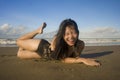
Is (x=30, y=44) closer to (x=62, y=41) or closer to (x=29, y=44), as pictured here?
(x=29, y=44)

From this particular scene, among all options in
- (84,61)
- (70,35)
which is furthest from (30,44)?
(84,61)

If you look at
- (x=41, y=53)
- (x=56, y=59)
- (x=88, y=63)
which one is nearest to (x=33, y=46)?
(x=41, y=53)

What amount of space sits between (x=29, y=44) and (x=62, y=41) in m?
0.90

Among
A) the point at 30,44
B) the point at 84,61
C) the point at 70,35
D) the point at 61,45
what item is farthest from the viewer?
the point at 30,44

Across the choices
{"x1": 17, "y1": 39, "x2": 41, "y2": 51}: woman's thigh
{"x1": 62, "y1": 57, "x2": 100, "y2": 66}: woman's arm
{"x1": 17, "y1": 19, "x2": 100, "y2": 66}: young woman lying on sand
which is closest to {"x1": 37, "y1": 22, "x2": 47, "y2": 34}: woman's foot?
{"x1": 17, "y1": 19, "x2": 100, "y2": 66}: young woman lying on sand

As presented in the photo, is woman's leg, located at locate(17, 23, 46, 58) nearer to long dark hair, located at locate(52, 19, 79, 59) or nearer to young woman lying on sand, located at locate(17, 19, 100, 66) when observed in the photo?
young woman lying on sand, located at locate(17, 19, 100, 66)

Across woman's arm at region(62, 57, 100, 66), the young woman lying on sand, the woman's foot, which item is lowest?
woman's arm at region(62, 57, 100, 66)

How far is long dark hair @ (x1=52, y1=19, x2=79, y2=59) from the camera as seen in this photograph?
14.7 ft

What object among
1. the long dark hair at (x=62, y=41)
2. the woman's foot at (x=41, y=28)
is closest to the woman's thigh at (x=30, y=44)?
the woman's foot at (x=41, y=28)

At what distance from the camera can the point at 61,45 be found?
14.9 feet

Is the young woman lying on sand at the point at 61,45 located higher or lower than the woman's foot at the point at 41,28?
lower

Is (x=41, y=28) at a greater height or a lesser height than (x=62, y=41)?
greater

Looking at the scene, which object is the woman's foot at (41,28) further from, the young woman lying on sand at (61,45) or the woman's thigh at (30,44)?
the woman's thigh at (30,44)

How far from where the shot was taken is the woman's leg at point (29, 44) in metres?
4.80
